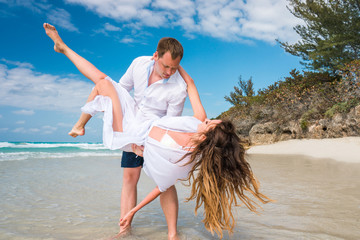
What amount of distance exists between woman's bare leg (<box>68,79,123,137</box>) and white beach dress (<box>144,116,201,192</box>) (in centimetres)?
43

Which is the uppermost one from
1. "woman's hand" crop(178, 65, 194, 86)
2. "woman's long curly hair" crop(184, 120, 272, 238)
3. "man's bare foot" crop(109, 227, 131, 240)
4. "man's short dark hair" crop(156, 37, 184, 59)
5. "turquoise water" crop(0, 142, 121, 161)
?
→ "man's short dark hair" crop(156, 37, 184, 59)

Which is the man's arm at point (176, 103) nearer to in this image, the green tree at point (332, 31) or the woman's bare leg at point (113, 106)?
the woman's bare leg at point (113, 106)

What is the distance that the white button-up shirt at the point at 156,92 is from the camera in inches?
106

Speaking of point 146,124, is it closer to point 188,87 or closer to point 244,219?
point 188,87

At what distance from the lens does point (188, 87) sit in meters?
2.72

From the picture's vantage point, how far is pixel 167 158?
85.8 inches

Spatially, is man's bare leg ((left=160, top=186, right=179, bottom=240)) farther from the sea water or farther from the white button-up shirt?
the white button-up shirt

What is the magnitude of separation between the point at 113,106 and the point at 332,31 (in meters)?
17.7

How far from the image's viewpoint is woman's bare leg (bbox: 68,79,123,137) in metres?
2.56

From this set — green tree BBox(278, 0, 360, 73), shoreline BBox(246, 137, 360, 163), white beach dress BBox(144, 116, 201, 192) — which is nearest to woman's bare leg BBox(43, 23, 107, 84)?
white beach dress BBox(144, 116, 201, 192)

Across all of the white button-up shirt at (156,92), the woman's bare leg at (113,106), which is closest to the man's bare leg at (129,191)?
the woman's bare leg at (113,106)

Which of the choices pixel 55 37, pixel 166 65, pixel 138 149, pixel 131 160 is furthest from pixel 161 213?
pixel 55 37

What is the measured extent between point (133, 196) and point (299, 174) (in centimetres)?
446

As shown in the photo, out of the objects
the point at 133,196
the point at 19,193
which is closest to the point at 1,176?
the point at 19,193
